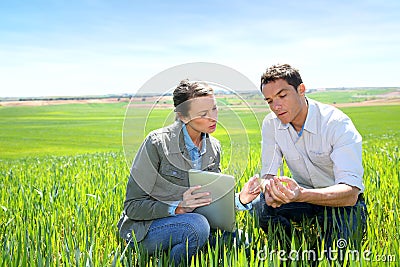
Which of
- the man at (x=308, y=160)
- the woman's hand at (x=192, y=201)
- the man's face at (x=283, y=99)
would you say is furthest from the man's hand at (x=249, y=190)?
the man's face at (x=283, y=99)

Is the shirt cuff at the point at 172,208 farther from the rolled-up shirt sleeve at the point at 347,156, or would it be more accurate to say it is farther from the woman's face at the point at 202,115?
the rolled-up shirt sleeve at the point at 347,156

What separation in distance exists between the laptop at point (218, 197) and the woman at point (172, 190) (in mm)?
52

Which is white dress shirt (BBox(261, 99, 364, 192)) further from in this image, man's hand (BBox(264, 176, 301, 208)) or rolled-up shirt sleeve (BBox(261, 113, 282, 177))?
man's hand (BBox(264, 176, 301, 208))

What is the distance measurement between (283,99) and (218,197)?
0.76 m

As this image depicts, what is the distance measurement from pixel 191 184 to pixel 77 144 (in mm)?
16152

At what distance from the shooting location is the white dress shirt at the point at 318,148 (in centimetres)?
268

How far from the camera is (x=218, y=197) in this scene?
8.34 ft

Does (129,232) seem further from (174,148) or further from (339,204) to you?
(339,204)

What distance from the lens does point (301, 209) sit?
2994 mm

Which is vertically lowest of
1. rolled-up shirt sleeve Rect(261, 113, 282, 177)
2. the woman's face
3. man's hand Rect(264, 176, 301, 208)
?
man's hand Rect(264, 176, 301, 208)

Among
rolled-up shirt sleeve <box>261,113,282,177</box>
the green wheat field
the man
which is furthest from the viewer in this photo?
rolled-up shirt sleeve <box>261,113,282,177</box>

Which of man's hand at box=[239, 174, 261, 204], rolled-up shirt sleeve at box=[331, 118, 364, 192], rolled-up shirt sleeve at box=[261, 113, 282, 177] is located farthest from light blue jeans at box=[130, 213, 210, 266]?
rolled-up shirt sleeve at box=[331, 118, 364, 192]

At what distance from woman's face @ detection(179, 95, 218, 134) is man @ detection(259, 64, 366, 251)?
1.54 ft

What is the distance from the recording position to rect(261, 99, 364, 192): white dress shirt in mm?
2684
